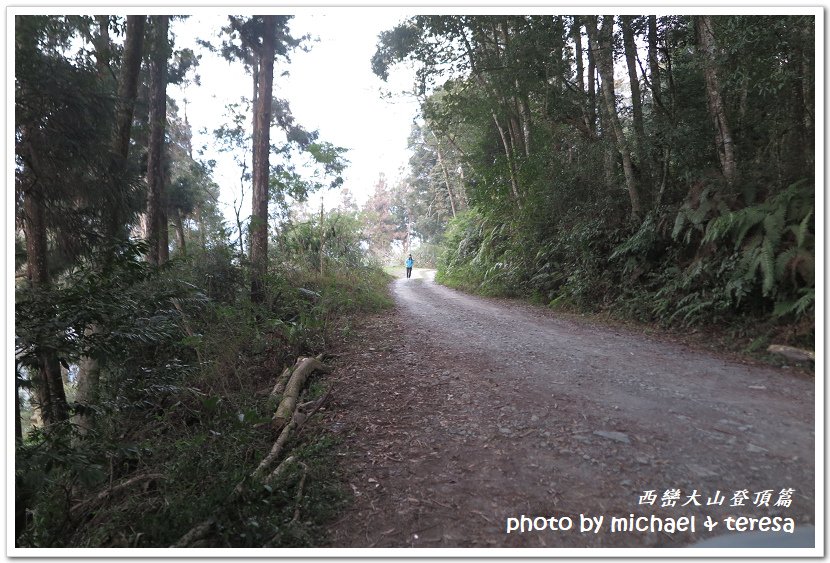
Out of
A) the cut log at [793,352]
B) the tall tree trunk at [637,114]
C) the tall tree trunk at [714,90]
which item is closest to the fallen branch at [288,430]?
the cut log at [793,352]

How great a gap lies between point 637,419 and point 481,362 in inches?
88.3

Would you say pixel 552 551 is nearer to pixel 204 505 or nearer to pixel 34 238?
pixel 204 505

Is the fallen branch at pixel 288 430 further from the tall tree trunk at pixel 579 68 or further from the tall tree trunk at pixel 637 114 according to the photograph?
the tall tree trunk at pixel 579 68

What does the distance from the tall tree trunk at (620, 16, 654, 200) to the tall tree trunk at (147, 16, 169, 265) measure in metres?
6.29

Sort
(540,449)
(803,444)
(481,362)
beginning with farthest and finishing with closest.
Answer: (481,362) → (540,449) → (803,444)

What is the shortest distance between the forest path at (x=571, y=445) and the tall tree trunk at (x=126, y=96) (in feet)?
8.75

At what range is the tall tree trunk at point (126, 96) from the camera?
3650 millimetres

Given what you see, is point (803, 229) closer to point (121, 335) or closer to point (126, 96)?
point (121, 335)

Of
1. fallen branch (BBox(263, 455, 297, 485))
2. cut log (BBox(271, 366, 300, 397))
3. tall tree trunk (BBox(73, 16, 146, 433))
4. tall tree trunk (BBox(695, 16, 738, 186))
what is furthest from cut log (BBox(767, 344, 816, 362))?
tall tree trunk (BBox(73, 16, 146, 433))

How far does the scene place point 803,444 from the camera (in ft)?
6.27

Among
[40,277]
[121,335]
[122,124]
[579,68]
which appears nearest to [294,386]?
[121,335]

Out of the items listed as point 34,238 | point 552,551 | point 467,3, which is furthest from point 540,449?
point 34,238

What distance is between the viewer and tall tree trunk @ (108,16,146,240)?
365cm

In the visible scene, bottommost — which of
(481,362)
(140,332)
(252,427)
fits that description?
(252,427)
